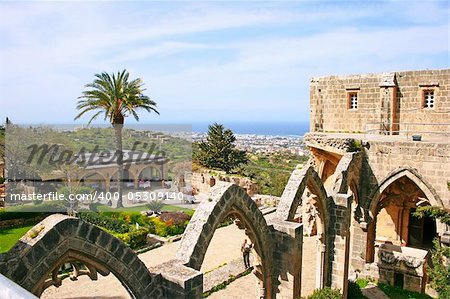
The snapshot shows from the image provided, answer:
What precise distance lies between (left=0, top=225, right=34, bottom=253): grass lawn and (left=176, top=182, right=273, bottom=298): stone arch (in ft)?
47.5

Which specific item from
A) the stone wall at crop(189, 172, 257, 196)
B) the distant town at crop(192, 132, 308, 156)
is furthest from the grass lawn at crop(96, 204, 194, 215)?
the distant town at crop(192, 132, 308, 156)

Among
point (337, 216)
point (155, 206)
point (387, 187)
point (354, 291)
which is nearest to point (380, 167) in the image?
point (387, 187)

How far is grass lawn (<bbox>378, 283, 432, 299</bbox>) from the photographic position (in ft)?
44.2

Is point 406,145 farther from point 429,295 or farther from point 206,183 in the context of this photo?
point 206,183

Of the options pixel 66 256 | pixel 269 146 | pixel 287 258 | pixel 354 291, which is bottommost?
pixel 354 291

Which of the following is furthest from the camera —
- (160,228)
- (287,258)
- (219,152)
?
(219,152)

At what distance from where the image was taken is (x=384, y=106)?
18.0 metres

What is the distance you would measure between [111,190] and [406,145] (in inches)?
1005

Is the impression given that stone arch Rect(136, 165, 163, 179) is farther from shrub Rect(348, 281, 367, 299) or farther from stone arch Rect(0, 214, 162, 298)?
stone arch Rect(0, 214, 162, 298)

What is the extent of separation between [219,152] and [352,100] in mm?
24002

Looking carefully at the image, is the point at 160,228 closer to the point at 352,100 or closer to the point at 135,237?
the point at 135,237

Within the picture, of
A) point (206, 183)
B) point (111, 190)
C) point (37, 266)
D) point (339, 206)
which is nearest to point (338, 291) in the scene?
point (339, 206)

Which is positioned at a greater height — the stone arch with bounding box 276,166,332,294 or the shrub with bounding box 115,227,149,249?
the stone arch with bounding box 276,166,332,294

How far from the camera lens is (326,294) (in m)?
11.2
